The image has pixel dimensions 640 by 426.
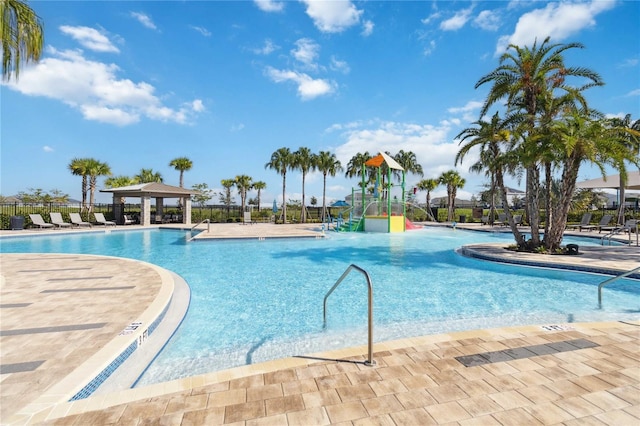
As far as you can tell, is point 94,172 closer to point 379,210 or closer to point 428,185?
point 379,210

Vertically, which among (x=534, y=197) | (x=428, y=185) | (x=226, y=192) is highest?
(x=428, y=185)

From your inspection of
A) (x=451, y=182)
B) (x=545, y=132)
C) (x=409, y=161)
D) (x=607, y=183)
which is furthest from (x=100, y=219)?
(x=607, y=183)

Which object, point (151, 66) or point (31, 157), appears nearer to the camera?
point (151, 66)

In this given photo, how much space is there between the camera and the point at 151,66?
14258 millimetres

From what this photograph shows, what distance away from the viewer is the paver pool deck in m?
2.25

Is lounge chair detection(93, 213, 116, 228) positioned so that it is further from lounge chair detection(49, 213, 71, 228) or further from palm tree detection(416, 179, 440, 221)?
palm tree detection(416, 179, 440, 221)

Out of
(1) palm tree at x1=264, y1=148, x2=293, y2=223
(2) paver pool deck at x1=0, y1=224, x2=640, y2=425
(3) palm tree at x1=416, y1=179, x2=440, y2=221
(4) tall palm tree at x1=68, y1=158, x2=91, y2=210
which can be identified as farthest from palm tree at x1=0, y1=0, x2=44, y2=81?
(3) palm tree at x1=416, y1=179, x2=440, y2=221

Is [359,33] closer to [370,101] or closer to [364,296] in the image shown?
[370,101]

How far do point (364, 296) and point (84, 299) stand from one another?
5.52 meters

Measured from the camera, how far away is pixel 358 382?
271cm

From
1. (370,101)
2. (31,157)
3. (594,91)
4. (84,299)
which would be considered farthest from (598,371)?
(31,157)

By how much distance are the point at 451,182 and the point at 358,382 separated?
3288cm

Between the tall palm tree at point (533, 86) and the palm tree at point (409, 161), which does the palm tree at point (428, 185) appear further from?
the tall palm tree at point (533, 86)

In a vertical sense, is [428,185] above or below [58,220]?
above
